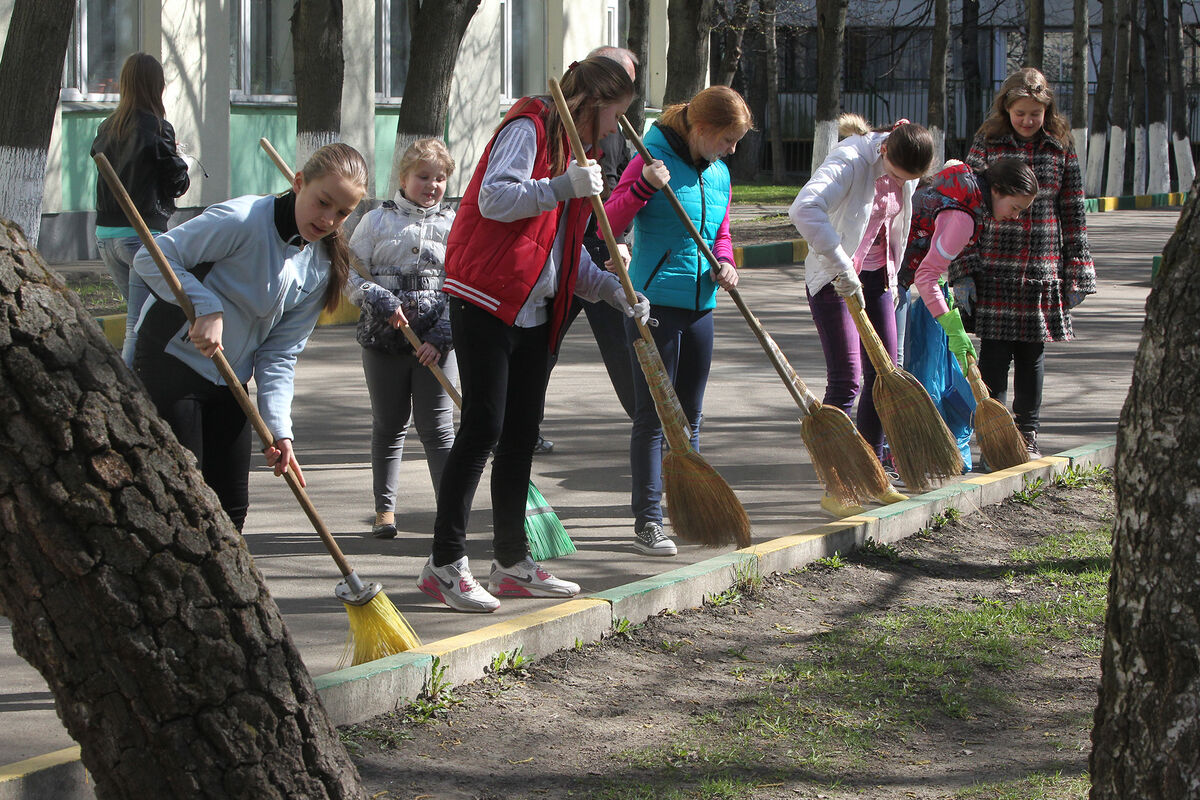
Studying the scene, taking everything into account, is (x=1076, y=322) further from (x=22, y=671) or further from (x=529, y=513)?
(x=22, y=671)

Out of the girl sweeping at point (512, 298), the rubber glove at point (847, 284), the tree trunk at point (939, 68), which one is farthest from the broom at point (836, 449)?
the tree trunk at point (939, 68)

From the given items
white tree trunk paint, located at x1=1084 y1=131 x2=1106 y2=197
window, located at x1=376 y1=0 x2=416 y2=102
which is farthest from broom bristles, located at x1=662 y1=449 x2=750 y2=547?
white tree trunk paint, located at x1=1084 y1=131 x2=1106 y2=197

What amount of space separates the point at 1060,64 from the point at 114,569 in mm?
45491

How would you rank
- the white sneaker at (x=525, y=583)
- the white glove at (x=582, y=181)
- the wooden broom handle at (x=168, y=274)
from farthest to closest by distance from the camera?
1. the white sneaker at (x=525, y=583)
2. the white glove at (x=582, y=181)
3. the wooden broom handle at (x=168, y=274)

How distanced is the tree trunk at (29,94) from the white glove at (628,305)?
240 inches

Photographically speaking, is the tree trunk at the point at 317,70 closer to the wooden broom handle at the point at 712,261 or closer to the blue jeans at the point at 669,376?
the wooden broom handle at the point at 712,261

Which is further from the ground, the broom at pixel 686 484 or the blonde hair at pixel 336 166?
the blonde hair at pixel 336 166

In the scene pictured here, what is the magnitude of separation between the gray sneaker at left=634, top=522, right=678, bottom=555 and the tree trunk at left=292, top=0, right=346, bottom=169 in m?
8.20

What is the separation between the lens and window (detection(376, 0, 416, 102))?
19.1 meters

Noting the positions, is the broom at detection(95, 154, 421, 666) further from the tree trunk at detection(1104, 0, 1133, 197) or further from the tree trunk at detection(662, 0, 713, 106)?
the tree trunk at detection(1104, 0, 1133, 197)

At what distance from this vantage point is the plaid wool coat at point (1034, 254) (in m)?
6.52

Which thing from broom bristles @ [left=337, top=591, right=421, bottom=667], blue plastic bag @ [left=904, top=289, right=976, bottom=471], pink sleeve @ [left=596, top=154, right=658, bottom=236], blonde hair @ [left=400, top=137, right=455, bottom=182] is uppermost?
blonde hair @ [left=400, top=137, right=455, bottom=182]

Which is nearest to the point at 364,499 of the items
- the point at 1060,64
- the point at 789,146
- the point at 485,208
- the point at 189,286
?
the point at 485,208

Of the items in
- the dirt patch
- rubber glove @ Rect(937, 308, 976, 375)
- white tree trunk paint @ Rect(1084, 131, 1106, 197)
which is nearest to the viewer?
the dirt patch
